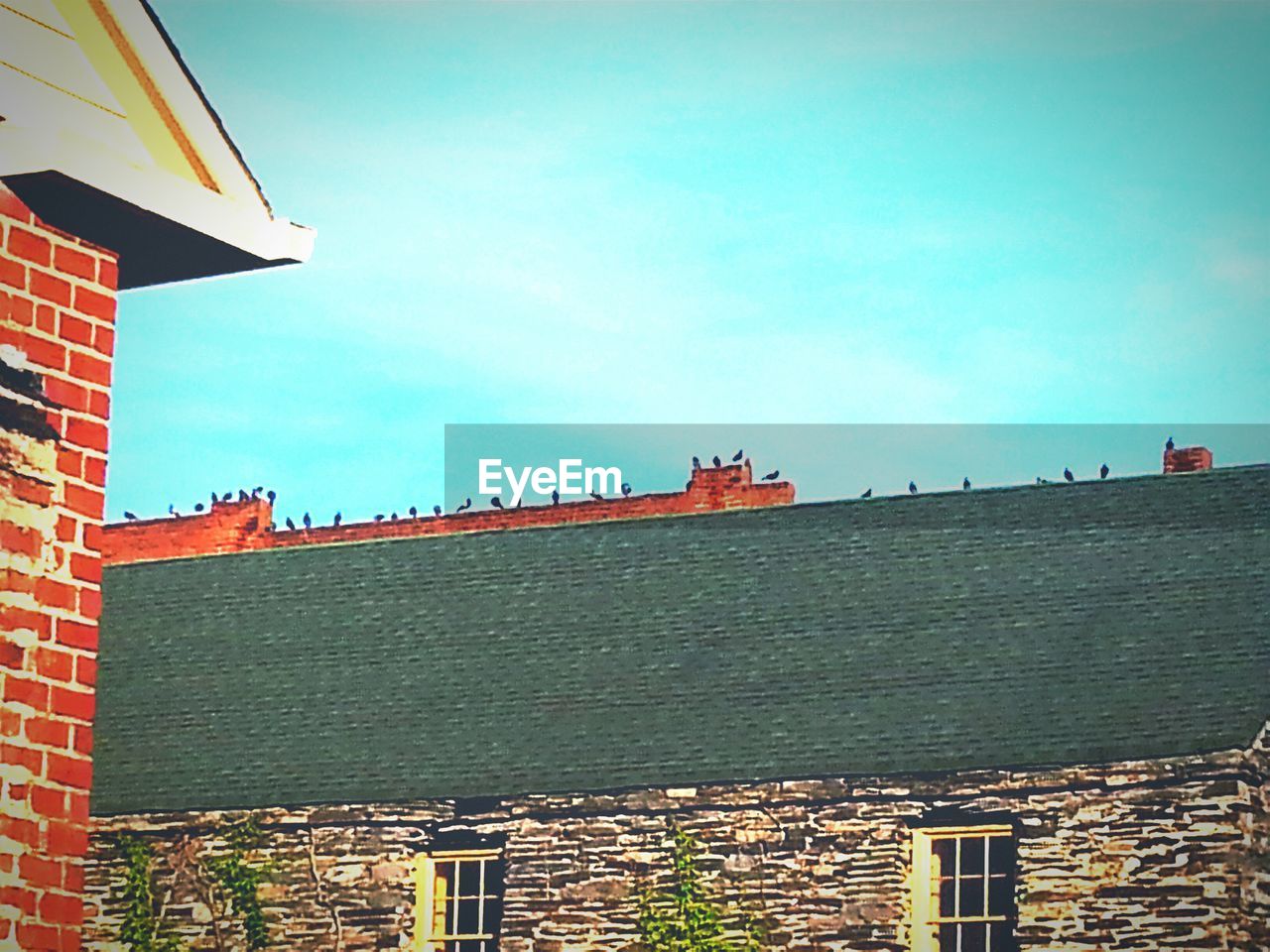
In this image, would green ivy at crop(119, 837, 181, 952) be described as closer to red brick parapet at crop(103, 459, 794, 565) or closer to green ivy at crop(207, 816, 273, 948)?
green ivy at crop(207, 816, 273, 948)

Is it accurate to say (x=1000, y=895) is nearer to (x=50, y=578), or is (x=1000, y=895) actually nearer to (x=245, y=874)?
(x=245, y=874)

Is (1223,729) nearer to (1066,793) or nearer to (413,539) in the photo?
(1066,793)

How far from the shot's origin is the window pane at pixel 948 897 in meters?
15.8

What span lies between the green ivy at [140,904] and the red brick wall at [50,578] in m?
13.5

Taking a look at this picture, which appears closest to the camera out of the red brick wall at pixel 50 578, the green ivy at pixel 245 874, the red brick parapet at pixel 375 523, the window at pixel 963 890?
the red brick wall at pixel 50 578

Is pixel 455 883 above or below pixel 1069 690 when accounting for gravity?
below

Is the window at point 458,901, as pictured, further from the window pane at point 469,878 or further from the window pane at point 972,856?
the window pane at point 972,856

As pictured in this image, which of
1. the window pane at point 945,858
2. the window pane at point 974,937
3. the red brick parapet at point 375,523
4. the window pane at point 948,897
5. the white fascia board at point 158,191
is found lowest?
the window pane at point 974,937

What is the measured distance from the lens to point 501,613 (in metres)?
19.6

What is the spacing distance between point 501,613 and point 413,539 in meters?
1.78

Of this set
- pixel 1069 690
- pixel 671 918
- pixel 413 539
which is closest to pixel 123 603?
pixel 413 539

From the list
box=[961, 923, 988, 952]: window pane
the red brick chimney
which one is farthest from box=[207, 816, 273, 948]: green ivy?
the red brick chimney

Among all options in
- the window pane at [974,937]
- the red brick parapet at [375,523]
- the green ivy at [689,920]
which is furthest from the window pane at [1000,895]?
the red brick parapet at [375,523]

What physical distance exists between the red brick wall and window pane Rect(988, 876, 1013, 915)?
12.0 m
